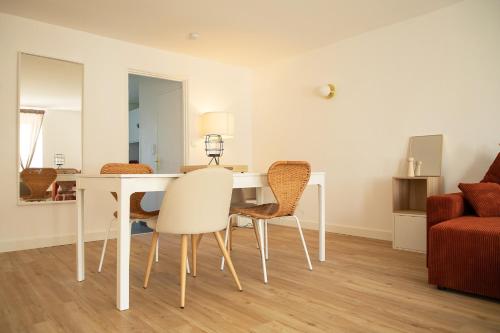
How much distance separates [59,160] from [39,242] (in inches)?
33.6

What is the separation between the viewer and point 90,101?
13.0 feet

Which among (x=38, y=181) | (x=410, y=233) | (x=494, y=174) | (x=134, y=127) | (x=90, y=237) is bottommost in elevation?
(x=90, y=237)

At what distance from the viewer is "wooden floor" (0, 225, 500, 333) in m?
1.73

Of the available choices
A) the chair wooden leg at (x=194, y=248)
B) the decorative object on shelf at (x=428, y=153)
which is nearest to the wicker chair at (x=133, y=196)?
the chair wooden leg at (x=194, y=248)

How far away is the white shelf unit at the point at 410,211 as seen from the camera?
326cm

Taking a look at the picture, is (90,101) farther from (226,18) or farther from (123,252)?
(123,252)

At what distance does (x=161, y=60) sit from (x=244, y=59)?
1.17 metres

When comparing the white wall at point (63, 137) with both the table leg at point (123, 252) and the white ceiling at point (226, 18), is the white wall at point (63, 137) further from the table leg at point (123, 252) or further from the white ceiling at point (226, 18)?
the table leg at point (123, 252)

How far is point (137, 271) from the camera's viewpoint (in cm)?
267

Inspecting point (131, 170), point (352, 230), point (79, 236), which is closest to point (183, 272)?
point (79, 236)

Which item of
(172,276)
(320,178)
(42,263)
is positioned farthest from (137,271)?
(320,178)

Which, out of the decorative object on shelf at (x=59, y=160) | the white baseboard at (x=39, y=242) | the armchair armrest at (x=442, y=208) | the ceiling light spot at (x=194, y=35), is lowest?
the white baseboard at (x=39, y=242)

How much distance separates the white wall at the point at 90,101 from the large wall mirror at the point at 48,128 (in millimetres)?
68

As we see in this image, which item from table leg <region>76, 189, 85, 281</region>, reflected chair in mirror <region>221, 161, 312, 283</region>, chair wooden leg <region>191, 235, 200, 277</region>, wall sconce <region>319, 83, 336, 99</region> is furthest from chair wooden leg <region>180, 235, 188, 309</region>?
wall sconce <region>319, 83, 336, 99</region>
